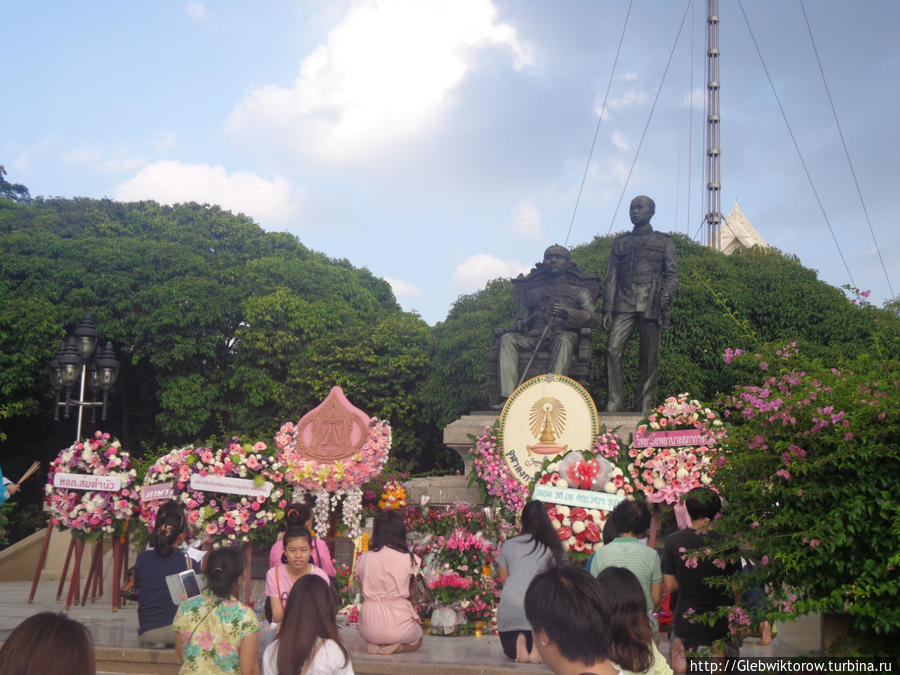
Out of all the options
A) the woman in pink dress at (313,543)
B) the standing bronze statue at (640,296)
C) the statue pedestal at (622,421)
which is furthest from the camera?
the standing bronze statue at (640,296)

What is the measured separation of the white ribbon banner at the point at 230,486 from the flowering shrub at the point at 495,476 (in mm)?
2305

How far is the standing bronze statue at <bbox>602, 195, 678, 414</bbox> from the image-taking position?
435 inches

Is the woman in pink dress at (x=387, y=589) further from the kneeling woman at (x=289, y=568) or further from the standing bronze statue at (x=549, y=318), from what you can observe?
the standing bronze statue at (x=549, y=318)

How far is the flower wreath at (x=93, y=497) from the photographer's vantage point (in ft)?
34.3

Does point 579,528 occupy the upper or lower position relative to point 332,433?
lower

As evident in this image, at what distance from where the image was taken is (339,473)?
10.0 metres

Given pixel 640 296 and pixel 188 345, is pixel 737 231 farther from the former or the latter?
pixel 640 296

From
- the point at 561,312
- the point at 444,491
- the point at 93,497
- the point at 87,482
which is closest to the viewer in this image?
the point at 87,482

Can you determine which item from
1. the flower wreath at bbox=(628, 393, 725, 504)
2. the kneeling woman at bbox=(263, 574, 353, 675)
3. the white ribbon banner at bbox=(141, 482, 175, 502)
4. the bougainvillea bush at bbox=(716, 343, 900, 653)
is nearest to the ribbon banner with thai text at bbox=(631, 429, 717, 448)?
the flower wreath at bbox=(628, 393, 725, 504)

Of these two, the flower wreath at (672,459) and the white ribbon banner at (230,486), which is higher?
the flower wreath at (672,459)

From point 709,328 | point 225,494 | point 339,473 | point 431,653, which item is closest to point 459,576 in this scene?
point 431,653

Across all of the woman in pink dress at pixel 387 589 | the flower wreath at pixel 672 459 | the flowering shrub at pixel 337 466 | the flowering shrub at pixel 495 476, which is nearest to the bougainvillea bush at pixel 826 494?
the woman in pink dress at pixel 387 589

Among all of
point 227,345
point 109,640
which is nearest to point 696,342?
point 227,345

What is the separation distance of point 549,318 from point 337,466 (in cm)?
326
